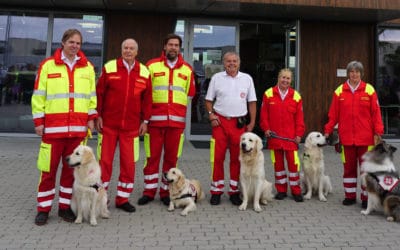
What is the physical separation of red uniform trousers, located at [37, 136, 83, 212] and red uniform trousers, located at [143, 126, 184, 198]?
107 centimetres

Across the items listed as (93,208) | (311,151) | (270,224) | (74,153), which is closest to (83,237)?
(93,208)

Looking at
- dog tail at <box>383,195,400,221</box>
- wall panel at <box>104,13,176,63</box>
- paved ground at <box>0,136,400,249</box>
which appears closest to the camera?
paved ground at <box>0,136,400,249</box>

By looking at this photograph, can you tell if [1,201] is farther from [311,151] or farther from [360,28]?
[360,28]

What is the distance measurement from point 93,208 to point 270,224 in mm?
2116

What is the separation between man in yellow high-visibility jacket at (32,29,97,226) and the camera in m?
4.76

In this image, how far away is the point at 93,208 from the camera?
192 inches

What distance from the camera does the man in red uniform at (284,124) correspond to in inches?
238

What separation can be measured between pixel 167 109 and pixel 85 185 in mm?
1526

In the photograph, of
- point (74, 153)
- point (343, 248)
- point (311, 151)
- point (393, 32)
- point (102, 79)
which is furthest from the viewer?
point (393, 32)

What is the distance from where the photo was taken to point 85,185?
15.8 ft

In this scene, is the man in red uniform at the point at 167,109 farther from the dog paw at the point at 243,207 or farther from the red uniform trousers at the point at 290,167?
the red uniform trousers at the point at 290,167

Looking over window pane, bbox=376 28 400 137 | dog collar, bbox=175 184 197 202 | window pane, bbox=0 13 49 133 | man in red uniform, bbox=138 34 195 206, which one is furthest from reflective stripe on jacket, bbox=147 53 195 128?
window pane, bbox=376 28 400 137

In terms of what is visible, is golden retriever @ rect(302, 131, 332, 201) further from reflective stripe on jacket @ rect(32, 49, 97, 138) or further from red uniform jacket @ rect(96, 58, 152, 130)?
reflective stripe on jacket @ rect(32, 49, 97, 138)

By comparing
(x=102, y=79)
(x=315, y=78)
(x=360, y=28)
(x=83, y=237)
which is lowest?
(x=83, y=237)
